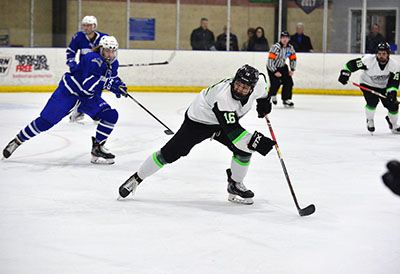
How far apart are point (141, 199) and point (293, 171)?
1413 mm

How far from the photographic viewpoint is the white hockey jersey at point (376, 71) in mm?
6875

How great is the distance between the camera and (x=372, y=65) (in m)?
6.94

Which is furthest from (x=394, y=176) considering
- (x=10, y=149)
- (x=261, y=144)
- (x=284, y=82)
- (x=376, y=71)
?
(x=284, y=82)

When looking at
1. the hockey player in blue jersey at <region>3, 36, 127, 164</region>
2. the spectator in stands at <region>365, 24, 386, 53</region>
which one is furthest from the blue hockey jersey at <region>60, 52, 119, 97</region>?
the spectator in stands at <region>365, 24, 386, 53</region>

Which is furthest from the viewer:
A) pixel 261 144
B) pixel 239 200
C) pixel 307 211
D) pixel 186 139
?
pixel 239 200

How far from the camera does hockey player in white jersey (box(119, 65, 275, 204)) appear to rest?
3.42 meters

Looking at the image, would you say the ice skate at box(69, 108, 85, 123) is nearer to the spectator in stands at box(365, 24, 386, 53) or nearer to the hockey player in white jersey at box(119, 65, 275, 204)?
the hockey player in white jersey at box(119, 65, 275, 204)

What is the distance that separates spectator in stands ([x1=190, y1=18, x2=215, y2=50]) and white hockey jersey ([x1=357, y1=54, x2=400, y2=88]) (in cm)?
531

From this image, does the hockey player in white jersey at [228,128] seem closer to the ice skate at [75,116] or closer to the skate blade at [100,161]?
the skate blade at [100,161]

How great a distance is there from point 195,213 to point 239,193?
341 millimetres

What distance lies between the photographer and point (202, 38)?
12023mm

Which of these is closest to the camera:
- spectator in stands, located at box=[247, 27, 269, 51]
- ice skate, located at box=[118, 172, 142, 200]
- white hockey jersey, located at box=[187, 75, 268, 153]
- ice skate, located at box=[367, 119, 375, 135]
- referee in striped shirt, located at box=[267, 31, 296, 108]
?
white hockey jersey, located at box=[187, 75, 268, 153]

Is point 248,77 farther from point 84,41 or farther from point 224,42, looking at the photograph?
point 224,42

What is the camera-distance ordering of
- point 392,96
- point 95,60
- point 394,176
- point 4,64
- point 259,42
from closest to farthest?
point 394,176 < point 95,60 < point 392,96 < point 4,64 < point 259,42
